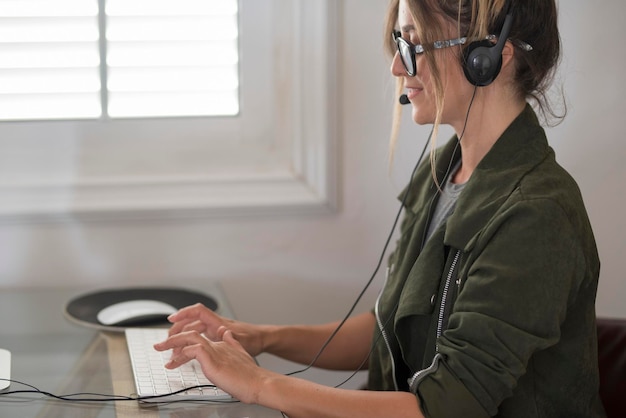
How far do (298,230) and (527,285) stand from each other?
85 centimetres

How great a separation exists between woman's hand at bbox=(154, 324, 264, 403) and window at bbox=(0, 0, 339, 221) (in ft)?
2.03

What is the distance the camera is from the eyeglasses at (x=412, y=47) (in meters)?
1.29

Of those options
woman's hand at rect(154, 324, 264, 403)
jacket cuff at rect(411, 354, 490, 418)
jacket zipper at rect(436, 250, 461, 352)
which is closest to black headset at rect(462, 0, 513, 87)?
jacket zipper at rect(436, 250, 461, 352)

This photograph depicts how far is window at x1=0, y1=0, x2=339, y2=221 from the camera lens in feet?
6.07

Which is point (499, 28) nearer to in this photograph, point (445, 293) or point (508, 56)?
point (508, 56)

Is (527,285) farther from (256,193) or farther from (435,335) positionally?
(256,193)

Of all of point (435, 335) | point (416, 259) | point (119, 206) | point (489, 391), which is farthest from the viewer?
point (119, 206)

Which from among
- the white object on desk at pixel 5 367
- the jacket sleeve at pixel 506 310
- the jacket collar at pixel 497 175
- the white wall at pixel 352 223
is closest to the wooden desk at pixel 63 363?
the white object on desk at pixel 5 367

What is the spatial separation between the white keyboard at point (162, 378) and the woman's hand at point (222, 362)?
0.02 meters

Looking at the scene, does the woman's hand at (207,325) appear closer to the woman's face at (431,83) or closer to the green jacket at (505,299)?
the green jacket at (505,299)

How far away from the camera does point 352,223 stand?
1.96m

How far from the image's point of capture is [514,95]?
Answer: 1.34 m

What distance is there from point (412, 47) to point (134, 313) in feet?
2.18

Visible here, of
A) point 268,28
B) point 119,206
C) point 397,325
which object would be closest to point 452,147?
point 397,325
